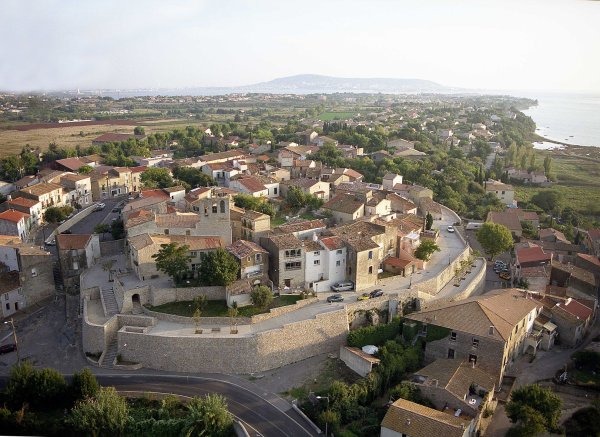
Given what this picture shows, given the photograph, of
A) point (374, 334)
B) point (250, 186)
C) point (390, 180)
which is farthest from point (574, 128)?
point (374, 334)

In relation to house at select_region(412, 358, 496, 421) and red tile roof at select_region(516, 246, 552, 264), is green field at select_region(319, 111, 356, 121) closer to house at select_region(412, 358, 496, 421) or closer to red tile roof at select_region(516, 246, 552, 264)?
red tile roof at select_region(516, 246, 552, 264)

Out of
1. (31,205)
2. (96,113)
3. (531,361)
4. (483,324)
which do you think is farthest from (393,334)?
(96,113)

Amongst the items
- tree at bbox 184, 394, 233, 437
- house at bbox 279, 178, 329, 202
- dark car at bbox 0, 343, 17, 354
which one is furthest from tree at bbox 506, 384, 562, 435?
house at bbox 279, 178, 329, 202

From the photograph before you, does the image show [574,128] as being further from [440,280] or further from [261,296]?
[261,296]

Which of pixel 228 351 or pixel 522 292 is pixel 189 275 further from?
pixel 522 292

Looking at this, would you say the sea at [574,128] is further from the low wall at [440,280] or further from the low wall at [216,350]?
the low wall at [216,350]
